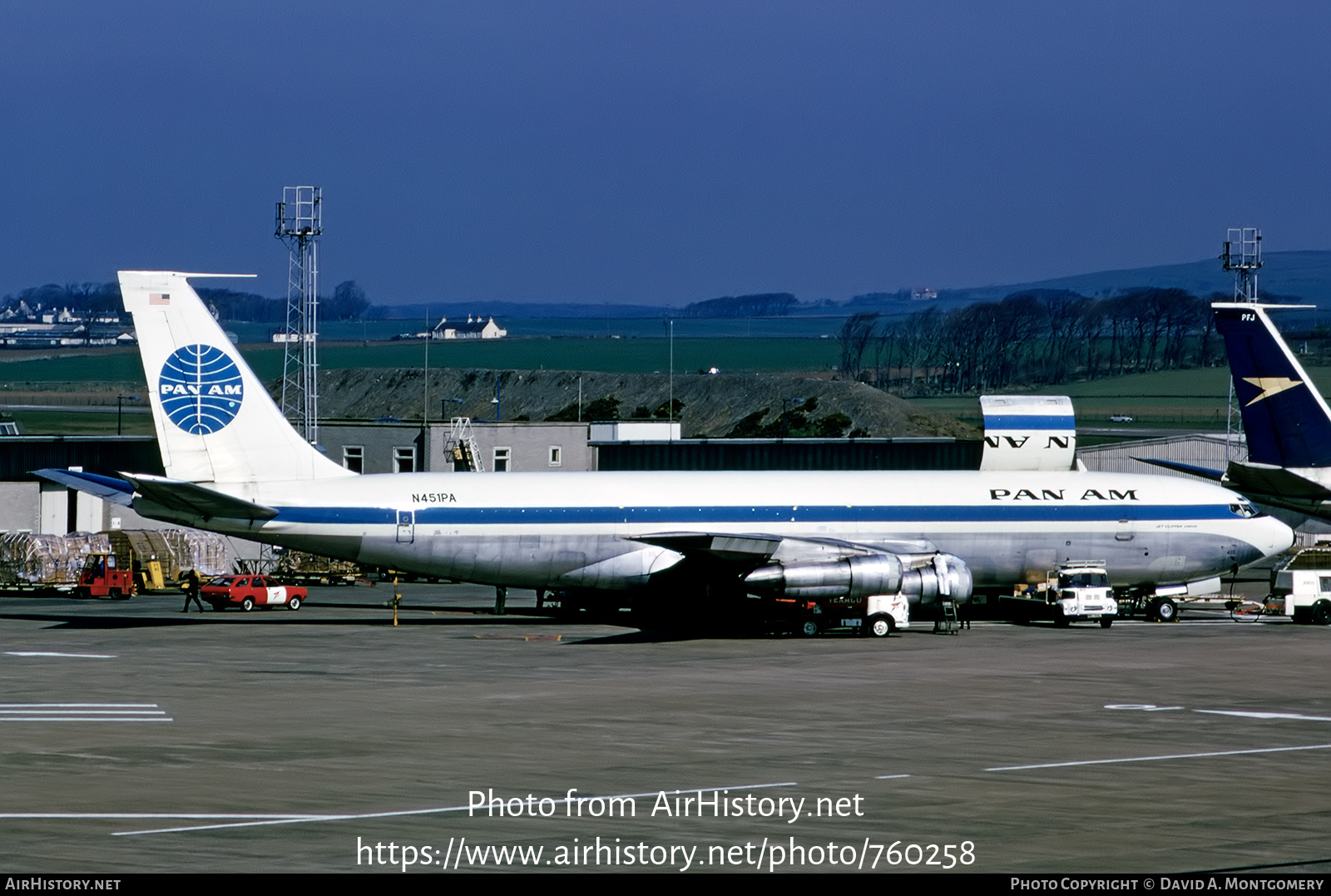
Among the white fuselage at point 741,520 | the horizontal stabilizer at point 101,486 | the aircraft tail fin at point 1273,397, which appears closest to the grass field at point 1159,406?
the white fuselage at point 741,520

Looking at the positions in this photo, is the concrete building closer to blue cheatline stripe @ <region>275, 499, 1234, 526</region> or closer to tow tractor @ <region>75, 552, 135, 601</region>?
tow tractor @ <region>75, 552, 135, 601</region>

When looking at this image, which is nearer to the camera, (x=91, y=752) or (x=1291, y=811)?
(x=1291, y=811)

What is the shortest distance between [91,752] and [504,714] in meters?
8.83

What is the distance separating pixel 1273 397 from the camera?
4456 centimetres

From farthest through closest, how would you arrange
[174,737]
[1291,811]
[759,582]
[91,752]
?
Result: [759,582]
[174,737]
[91,752]
[1291,811]

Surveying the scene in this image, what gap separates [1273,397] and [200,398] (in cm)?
3228

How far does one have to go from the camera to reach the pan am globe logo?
175 ft

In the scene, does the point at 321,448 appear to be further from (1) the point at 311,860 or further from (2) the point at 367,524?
(1) the point at 311,860

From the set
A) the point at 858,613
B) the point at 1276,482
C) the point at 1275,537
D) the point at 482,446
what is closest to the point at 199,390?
the point at 858,613

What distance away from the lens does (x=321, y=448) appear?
8900cm

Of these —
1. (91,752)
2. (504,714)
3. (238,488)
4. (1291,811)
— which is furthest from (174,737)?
(238,488)

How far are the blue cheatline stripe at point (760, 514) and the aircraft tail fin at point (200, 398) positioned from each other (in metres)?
2.06
